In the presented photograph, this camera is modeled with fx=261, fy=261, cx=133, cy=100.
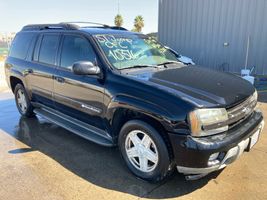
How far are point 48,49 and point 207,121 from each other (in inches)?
123

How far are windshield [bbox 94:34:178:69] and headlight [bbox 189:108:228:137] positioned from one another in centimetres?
133

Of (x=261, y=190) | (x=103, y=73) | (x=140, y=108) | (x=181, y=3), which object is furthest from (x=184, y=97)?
(x=181, y=3)

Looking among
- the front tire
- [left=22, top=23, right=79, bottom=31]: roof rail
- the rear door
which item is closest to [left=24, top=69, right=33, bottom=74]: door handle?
the rear door

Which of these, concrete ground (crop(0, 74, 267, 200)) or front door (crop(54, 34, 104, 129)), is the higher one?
front door (crop(54, 34, 104, 129))

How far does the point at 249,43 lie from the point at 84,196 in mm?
8309

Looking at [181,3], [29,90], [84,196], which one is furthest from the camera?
[181,3]

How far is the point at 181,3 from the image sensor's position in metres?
10.8

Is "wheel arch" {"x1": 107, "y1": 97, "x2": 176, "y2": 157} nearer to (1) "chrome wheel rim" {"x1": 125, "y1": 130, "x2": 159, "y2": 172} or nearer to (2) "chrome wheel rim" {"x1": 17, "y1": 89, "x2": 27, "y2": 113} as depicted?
(1) "chrome wheel rim" {"x1": 125, "y1": 130, "x2": 159, "y2": 172}

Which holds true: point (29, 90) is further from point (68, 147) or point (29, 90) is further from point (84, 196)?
point (84, 196)

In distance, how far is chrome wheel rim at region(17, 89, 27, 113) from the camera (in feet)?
18.4

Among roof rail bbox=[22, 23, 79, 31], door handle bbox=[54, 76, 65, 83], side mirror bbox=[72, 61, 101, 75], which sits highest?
roof rail bbox=[22, 23, 79, 31]

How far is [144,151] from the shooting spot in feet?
10.2

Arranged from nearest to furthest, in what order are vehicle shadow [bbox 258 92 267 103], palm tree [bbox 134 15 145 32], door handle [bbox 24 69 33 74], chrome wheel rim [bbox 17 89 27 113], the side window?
the side window, door handle [bbox 24 69 33 74], chrome wheel rim [bbox 17 89 27 113], vehicle shadow [bbox 258 92 267 103], palm tree [bbox 134 15 145 32]

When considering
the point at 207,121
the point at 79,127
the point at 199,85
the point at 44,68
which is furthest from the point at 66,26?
the point at 207,121
